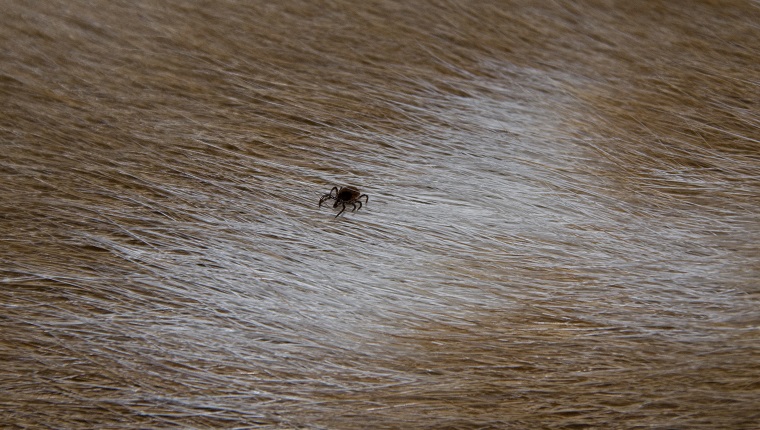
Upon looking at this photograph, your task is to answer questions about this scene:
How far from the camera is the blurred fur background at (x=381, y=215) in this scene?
158cm

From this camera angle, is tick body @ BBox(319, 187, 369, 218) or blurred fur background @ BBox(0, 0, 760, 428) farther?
tick body @ BBox(319, 187, 369, 218)

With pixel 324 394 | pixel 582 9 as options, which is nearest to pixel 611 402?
pixel 324 394

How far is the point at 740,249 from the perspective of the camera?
1.62m

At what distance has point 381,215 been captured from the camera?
5.59ft

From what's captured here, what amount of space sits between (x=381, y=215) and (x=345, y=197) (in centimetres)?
10

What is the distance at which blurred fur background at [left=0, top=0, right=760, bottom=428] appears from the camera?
5.18 ft

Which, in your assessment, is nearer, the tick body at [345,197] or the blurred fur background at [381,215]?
the blurred fur background at [381,215]

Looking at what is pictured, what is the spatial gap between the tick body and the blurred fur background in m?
0.03

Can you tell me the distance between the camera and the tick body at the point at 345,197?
66.2 inches

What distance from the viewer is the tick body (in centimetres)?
168

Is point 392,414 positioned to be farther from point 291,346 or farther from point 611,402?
point 611,402

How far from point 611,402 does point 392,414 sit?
0.51m

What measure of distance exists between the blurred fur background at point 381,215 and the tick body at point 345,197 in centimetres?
3

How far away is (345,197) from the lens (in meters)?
1.69
